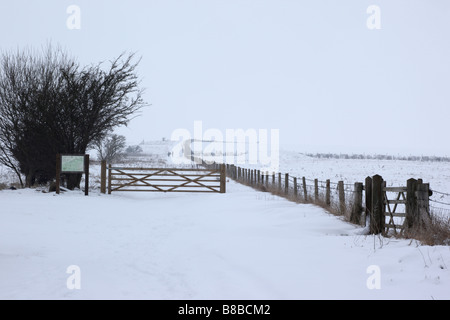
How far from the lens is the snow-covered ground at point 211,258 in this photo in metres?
4.76

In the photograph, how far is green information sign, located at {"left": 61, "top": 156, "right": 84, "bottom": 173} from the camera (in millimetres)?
16453

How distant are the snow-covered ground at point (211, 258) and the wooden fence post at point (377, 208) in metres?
0.35

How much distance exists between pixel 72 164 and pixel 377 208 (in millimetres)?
12967

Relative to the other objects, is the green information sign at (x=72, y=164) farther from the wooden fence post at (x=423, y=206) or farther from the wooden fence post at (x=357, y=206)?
the wooden fence post at (x=423, y=206)

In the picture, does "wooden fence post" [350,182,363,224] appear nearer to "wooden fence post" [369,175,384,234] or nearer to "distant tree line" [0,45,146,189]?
"wooden fence post" [369,175,384,234]

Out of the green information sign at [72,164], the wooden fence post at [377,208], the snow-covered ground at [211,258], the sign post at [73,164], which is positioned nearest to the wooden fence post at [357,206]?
the snow-covered ground at [211,258]

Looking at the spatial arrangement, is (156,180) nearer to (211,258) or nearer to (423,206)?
(211,258)

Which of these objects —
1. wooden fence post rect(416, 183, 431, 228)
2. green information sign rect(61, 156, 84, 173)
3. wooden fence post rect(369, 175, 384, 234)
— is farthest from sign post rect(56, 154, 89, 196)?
wooden fence post rect(416, 183, 431, 228)

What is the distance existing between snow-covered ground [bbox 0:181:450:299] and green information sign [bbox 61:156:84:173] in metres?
5.28

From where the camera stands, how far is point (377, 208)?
26.3 ft
